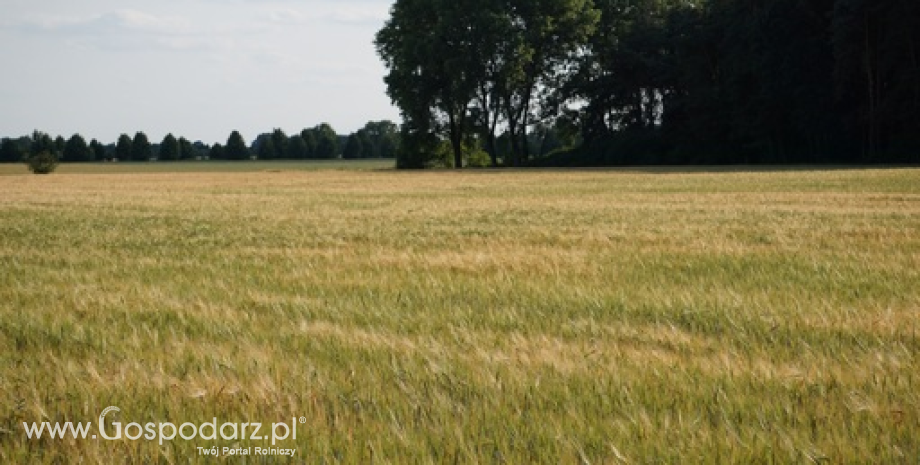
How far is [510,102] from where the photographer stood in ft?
230

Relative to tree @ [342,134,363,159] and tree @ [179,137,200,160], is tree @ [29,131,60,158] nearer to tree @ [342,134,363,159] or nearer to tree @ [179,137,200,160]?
tree @ [179,137,200,160]

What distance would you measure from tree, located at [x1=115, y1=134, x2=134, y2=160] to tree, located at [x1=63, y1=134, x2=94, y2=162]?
5.10 metres

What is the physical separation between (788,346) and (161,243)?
896 cm

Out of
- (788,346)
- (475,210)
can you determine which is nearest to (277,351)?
(788,346)

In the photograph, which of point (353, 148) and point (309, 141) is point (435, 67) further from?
point (309, 141)

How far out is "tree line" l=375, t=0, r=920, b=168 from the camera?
156 feet

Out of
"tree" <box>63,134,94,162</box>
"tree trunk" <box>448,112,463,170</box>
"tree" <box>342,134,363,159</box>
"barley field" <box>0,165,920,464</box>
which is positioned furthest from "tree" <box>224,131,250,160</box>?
"barley field" <box>0,165,920,464</box>

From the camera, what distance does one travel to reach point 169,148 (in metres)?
126

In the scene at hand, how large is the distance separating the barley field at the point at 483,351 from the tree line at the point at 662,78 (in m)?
44.9

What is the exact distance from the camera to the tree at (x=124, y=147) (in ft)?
407

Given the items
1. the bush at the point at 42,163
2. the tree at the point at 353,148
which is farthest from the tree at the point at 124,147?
the bush at the point at 42,163

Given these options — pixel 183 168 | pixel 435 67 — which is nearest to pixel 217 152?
pixel 183 168

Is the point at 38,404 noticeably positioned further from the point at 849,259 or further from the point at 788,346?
the point at 849,259

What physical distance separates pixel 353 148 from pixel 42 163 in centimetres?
7060
